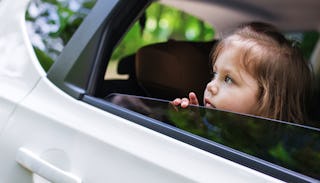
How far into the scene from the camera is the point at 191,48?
8.26 ft

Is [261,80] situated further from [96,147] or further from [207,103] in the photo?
[96,147]

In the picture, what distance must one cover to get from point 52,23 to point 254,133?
848 millimetres

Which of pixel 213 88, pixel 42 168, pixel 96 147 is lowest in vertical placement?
pixel 42 168

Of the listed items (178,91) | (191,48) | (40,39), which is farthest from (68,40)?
(191,48)

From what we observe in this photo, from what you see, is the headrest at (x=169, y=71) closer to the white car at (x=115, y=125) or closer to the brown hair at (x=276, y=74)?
the white car at (x=115, y=125)

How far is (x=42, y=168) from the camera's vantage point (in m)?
1.71

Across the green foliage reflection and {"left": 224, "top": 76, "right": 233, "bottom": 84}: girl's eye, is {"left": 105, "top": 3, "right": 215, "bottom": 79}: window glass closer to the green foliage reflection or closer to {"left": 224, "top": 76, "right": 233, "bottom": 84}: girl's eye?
the green foliage reflection

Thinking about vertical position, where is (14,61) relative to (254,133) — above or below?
below

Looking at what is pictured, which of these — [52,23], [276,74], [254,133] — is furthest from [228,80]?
[52,23]

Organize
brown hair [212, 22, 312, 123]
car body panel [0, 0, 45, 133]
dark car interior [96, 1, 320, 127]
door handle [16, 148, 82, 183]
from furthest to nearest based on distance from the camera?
1. dark car interior [96, 1, 320, 127]
2. car body panel [0, 0, 45, 133]
3. brown hair [212, 22, 312, 123]
4. door handle [16, 148, 82, 183]

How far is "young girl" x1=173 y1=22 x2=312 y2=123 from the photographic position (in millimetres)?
1800

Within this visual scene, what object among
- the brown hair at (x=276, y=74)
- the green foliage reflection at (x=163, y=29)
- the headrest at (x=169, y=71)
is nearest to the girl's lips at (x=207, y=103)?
the brown hair at (x=276, y=74)

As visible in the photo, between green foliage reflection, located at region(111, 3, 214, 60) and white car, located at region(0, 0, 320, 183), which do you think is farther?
green foliage reflection, located at region(111, 3, 214, 60)

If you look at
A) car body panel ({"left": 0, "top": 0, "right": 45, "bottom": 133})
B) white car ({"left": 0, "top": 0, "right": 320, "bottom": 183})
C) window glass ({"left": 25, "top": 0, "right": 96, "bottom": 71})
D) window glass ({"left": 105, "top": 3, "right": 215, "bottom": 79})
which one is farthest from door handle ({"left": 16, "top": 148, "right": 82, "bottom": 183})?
window glass ({"left": 105, "top": 3, "right": 215, "bottom": 79})
